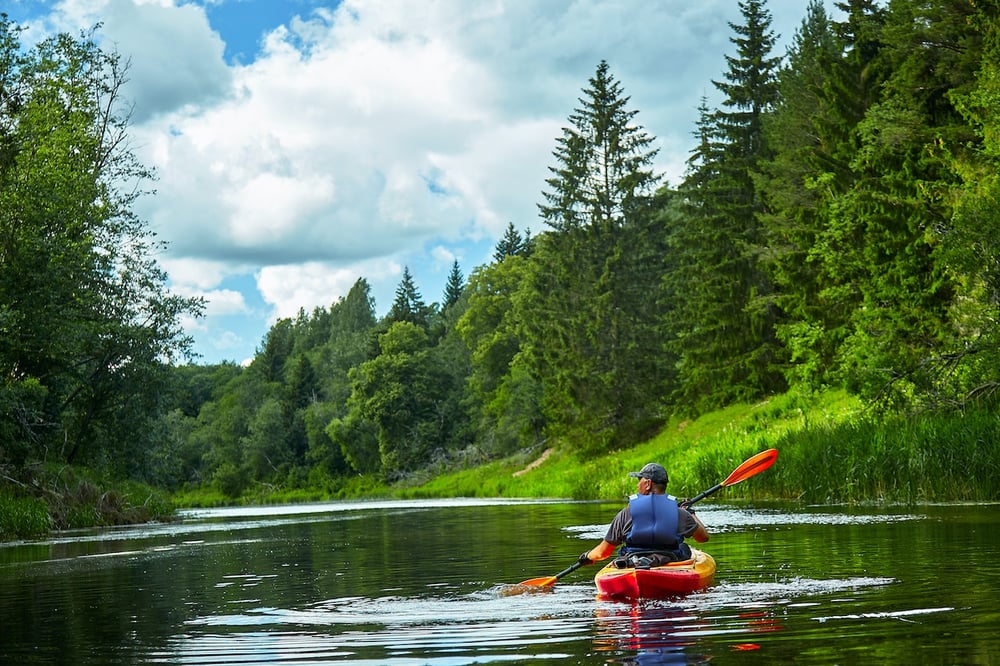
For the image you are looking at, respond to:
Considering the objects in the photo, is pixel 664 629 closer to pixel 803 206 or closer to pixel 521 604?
pixel 521 604

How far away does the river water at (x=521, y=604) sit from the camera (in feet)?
26.8

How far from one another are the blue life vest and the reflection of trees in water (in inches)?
46.8

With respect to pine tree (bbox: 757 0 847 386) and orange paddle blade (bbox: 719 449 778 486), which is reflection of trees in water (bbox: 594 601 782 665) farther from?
pine tree (bbox: 757 0 847 386)

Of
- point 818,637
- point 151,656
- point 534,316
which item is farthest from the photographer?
point 534,316

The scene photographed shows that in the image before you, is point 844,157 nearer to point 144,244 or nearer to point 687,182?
point 687,182

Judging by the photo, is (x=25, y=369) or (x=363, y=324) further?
(x=363, y=324)

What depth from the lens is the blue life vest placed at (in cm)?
1206

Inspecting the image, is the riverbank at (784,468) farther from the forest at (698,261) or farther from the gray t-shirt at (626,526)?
the gray t-shirt at (626,526)

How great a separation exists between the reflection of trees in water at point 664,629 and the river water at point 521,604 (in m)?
0.02

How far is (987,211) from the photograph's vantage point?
24.5 metres

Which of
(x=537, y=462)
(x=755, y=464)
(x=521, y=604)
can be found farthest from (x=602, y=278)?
(x=521, y=604)

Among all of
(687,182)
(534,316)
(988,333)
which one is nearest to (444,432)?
(534,316)

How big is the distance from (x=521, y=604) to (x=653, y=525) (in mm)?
1703

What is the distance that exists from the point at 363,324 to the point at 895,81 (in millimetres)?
Result: 116946
